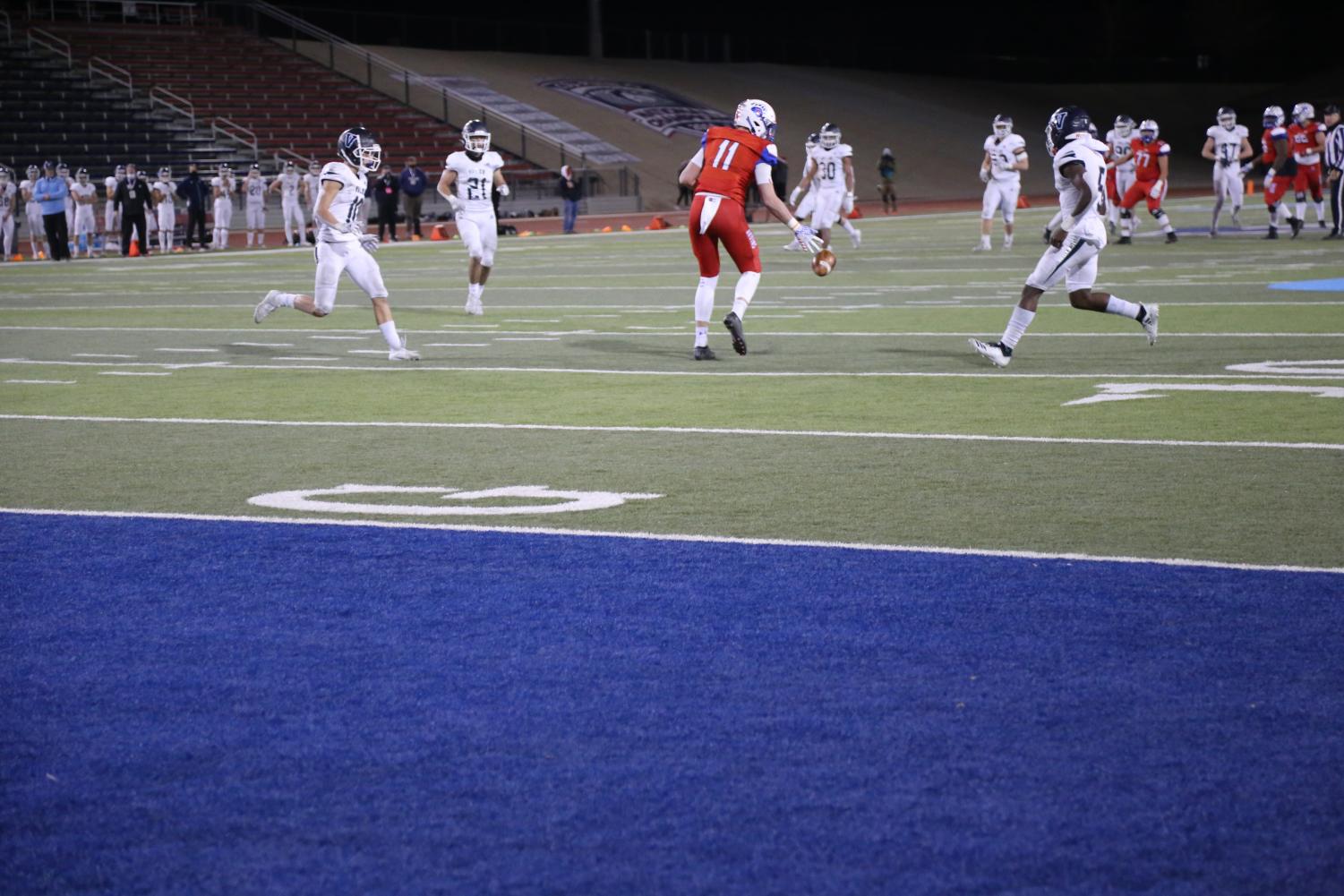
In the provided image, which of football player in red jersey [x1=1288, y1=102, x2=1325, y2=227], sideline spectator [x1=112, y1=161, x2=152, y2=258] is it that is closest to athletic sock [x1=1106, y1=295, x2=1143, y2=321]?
football player in red jersey [x1=1288, y1=102, x2=1325, y2=227]

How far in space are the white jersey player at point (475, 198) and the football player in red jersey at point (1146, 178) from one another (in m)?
12.4

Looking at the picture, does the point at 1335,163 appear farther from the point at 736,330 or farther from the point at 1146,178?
the point at 736,330

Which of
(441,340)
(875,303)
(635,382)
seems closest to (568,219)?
(875,303)

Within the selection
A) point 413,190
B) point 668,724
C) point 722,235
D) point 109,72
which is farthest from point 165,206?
point 668,724

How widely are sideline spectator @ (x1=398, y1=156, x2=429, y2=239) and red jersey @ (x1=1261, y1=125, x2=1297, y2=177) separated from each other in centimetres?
1782

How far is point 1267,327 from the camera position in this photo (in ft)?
46.0

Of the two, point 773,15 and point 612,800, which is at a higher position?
point 773,15

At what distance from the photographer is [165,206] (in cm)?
3606

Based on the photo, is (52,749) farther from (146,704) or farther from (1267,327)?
(1267,327)

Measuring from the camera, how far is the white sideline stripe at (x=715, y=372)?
1103 cm

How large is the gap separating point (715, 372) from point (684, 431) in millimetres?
2830

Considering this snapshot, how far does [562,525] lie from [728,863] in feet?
11.6

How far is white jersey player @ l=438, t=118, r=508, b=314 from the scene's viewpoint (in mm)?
17797

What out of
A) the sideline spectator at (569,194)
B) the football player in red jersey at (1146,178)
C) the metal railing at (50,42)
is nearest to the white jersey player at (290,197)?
the sideline spectator at (569,194)
